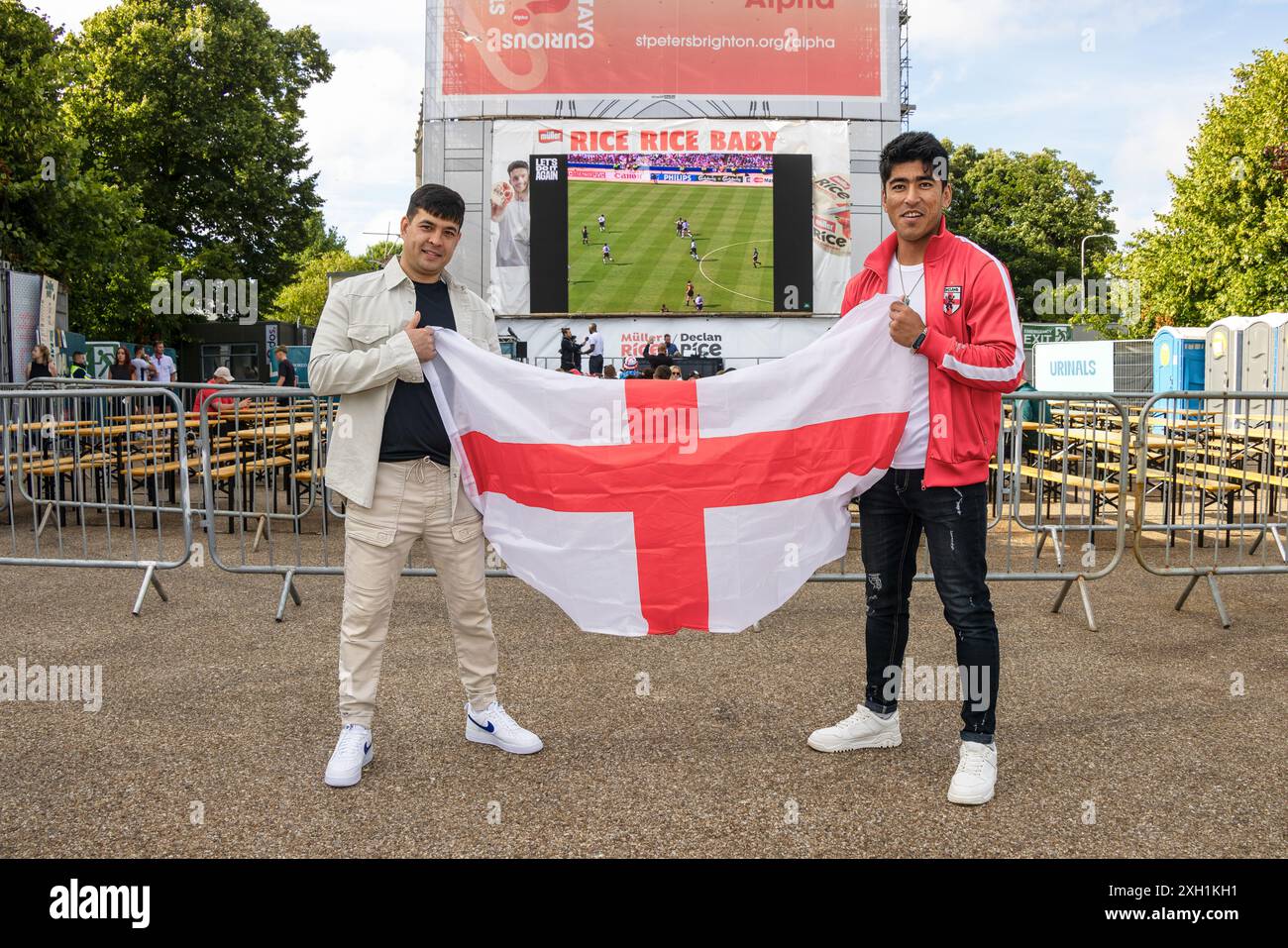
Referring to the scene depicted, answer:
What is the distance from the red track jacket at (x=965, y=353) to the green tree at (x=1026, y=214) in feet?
191

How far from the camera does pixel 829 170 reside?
963 inches

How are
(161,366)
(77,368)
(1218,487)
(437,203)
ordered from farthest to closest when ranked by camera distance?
(161,366) < (77,368) < (1218,487) < (437,203)

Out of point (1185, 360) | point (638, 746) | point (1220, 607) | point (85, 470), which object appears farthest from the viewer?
point (1185, 360)

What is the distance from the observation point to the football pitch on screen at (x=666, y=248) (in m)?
24.3

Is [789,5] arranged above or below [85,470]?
above

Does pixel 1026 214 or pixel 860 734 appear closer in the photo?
pixel 860 734

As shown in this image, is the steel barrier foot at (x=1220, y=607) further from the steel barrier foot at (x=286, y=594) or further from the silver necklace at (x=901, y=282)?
the steel barrier foot at (x=286, y=594)

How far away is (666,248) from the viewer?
81.0 feet

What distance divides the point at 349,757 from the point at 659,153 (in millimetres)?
22211

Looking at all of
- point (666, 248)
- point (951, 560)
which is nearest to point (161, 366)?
point (666, 248)

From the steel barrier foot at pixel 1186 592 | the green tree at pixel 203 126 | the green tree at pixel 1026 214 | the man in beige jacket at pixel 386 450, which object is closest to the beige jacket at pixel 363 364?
the man in beige jacket at pixel 386 450

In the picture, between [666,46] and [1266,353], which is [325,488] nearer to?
[666,46]

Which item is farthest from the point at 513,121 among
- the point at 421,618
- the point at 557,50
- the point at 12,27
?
the point at 421,618

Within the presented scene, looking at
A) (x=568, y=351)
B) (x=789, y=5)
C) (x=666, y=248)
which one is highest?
(x=789, y=5)
